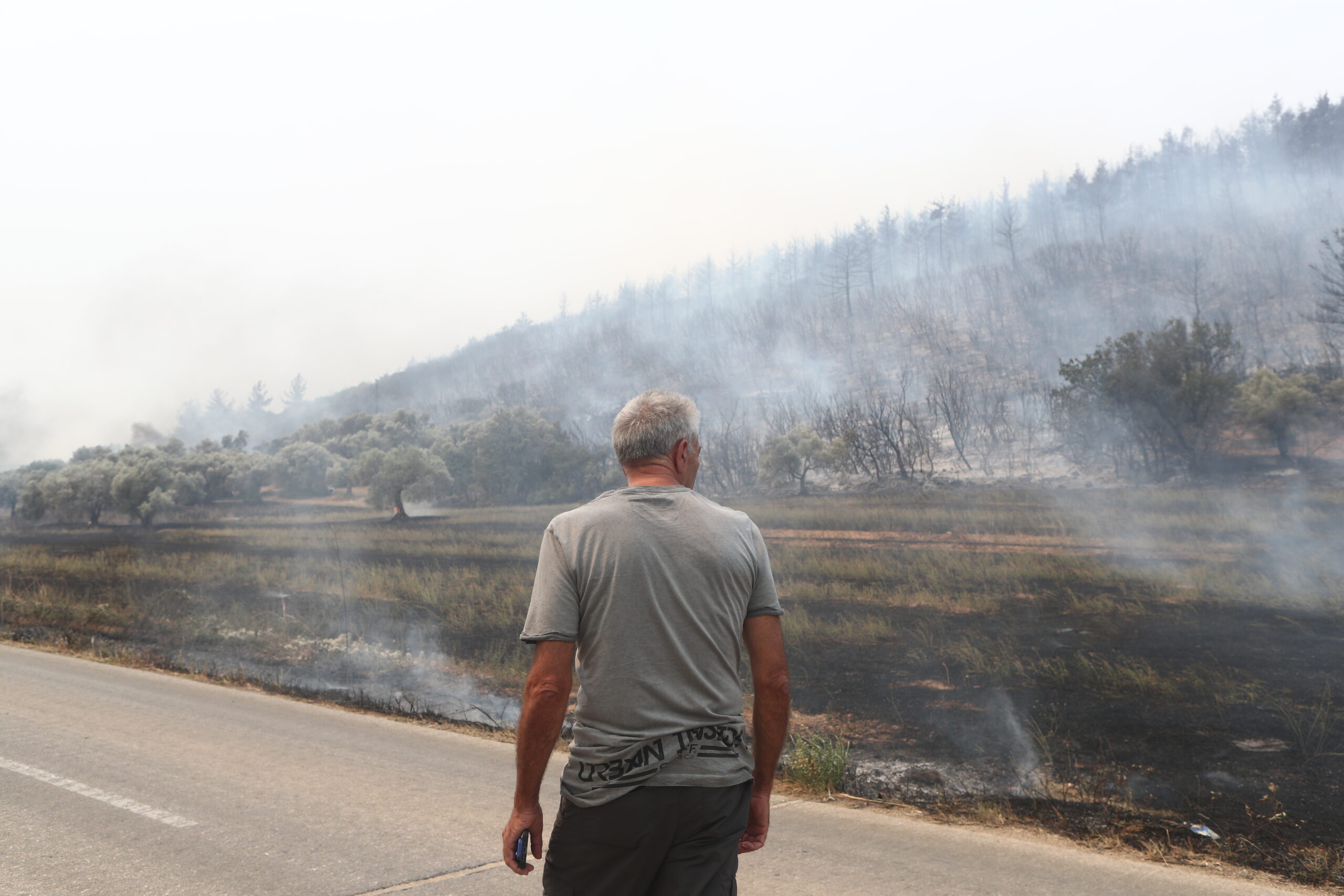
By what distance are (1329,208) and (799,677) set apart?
3583 cm

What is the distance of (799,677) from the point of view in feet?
34.3

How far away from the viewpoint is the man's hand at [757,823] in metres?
2.10

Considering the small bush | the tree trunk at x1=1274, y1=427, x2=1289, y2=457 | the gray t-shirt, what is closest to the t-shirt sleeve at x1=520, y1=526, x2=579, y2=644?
the gray t-shirt

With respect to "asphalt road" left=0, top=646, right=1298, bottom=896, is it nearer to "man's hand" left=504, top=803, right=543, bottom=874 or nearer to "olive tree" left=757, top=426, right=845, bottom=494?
"man's hand" left=504, top=803, right=543, bottom=874

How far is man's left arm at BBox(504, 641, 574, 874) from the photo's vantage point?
1.91 metres

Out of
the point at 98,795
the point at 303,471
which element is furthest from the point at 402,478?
the point at 98,795

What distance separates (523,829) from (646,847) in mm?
313

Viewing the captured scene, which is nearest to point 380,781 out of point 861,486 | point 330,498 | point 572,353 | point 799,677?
point 799,677

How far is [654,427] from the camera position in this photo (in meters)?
2.07

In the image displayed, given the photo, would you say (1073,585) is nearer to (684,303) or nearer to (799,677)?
(799,677)

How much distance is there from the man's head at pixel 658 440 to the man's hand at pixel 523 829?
31.2 inches

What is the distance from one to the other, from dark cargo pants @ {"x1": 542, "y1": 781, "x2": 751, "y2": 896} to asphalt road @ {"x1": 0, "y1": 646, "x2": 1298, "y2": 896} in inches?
82.7

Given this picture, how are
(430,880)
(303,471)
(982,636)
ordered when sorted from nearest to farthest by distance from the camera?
1. (430,880)
2. (982,636)
3. (303,471)

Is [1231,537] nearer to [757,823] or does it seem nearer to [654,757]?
[757,823]
